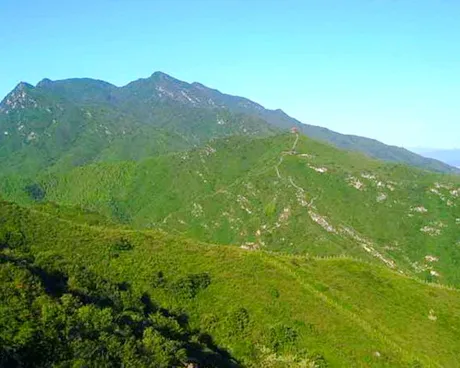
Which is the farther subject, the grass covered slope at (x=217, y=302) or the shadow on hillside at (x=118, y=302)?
the shadow on hillside at (x=118, y=302)

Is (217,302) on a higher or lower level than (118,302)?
lower

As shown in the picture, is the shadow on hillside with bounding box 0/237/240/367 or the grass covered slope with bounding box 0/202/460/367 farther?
the shadow on hillside with bounding box 0/237/240/367

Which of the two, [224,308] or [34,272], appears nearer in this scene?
[34,272]

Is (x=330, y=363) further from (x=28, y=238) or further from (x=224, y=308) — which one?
(x=28, y=238)

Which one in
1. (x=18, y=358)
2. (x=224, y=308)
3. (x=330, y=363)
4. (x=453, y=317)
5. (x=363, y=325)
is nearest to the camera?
(x=18, y=358)

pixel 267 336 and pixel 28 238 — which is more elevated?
pixel 28 238

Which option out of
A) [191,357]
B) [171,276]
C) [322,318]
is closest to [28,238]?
[171,276]

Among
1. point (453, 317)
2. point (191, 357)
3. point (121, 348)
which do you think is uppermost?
point (121, 348)

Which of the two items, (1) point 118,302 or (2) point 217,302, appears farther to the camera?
(2) point 217,302
